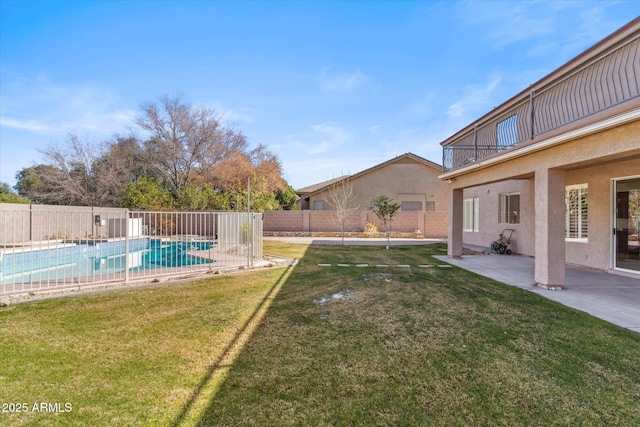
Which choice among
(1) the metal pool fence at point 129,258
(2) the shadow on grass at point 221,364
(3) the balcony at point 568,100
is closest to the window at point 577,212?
(3) the balcony at point 568,100

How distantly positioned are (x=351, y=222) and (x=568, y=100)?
58.5 feet

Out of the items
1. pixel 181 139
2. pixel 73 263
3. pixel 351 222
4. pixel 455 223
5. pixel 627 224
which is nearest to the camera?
pixel 627 224

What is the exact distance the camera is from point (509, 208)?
14.0 meters

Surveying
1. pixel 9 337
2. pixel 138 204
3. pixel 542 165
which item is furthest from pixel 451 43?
pixel 138 204

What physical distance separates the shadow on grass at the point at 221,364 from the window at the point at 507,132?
10.00 metres

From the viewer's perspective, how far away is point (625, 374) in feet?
11.2

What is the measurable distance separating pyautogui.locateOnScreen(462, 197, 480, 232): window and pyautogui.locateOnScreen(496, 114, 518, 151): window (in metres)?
5.85

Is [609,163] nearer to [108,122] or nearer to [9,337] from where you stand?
[9,337]

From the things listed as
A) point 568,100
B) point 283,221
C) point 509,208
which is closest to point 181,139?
point 283,221

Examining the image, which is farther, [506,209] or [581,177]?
[506,209]

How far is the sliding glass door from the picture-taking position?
8.27 m

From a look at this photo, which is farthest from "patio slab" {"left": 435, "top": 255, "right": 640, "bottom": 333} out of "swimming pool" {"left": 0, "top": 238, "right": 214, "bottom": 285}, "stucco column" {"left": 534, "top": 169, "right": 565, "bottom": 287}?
"swimming pool" {"left": 0, "top": 238, "right": 214, "bottom": 285}

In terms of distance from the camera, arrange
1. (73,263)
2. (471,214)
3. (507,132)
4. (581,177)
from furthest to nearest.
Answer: (471,214), (507,132), (581,177), (73,263)

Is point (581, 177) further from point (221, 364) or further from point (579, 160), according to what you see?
point (221, 364)
